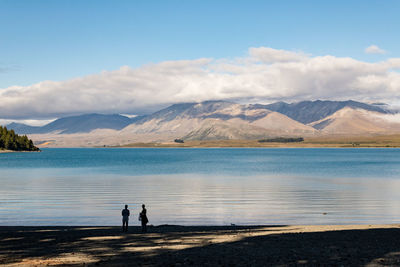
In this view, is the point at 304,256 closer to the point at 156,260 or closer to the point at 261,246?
the point at 261,246

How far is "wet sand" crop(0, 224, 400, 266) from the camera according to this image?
2553cm

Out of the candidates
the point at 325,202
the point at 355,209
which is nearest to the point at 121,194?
the point at 325,202

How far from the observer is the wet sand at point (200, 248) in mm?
25531

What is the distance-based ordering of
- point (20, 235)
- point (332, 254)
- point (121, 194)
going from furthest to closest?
point (121, 194)
point (20, 235)
point (332, 254)

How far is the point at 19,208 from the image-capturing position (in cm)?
6147

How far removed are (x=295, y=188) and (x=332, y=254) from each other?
214 feet

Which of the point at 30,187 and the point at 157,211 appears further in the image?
the point at 30,187

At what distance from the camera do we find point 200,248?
2984 centimetres

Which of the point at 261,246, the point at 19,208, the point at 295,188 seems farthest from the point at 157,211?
the point at 295,188

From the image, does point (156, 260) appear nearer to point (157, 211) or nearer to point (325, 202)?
point (157, 211)

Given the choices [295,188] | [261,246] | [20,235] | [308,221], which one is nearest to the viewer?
[261,246]

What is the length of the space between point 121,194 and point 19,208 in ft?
71.4

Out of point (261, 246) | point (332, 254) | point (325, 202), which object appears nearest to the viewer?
point (332, 254)

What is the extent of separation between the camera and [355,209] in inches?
2379
